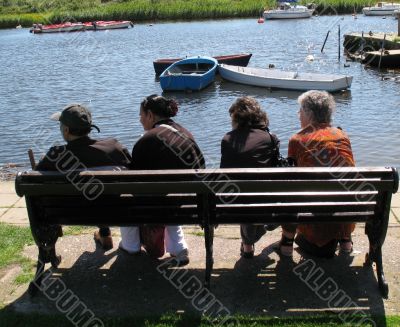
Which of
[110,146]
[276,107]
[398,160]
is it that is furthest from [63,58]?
[110,146]

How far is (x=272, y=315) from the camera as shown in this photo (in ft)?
13.0

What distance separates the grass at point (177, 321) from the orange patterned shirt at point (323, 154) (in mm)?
895

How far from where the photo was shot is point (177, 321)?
12.9 ft

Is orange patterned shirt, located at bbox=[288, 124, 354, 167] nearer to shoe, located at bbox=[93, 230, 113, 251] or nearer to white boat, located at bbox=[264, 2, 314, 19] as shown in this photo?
shoe, located at bbox=[93, 230, 113, 251]

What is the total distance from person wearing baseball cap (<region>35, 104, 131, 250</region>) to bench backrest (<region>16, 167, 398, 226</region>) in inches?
11.6

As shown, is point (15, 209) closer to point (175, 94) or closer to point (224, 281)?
point (224, 281)

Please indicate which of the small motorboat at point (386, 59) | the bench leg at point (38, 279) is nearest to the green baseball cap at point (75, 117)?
the bench leg at point (38, 279)

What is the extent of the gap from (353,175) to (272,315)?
1.21m

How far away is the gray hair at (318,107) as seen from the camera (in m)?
4.69

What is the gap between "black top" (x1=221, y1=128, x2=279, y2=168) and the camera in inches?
182

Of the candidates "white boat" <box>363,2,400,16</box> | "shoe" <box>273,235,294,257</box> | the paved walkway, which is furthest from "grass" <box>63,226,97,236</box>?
"white boat" <box>363,2,400,16</box>

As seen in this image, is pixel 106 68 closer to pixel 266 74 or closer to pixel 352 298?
pixel 266 74

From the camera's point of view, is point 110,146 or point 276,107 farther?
point 276,107

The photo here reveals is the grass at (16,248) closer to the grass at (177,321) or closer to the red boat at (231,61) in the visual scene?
the grass at (177,321)
